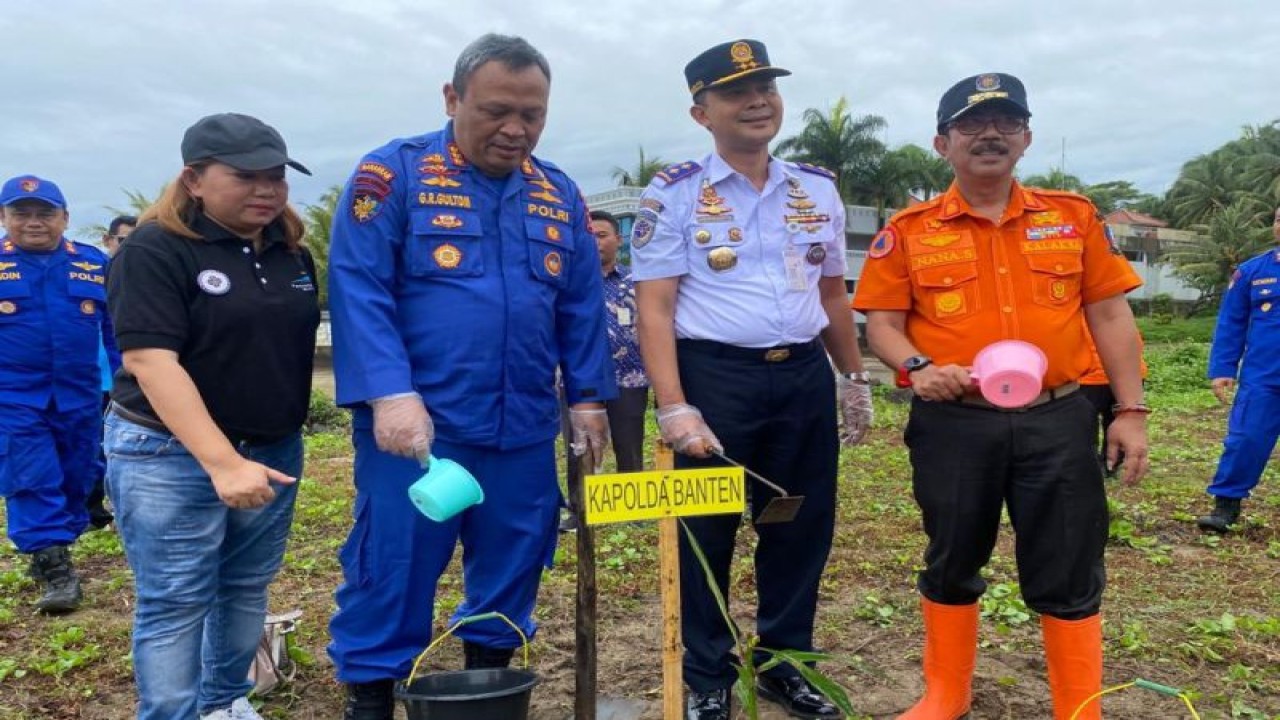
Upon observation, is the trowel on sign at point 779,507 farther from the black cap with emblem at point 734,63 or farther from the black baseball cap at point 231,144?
the black baseball cap at point 231,144

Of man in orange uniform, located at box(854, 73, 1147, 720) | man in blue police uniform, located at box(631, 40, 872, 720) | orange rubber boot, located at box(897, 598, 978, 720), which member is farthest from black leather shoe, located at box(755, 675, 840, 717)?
man in orange uniform, located at box(854, 73, 1147, 720)

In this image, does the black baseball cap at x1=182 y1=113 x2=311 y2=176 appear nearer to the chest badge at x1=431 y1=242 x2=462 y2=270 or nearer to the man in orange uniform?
the chest badge at x1=431 y1=242 x2=462 y2=270

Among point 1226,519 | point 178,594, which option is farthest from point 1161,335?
point 178,594

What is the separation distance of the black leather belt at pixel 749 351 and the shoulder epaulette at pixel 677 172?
0.52 meters

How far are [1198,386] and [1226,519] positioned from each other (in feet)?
42.8

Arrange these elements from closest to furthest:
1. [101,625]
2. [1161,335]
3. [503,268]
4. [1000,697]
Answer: [503,268]
[1000,697]
[101,625]
[1161,335]

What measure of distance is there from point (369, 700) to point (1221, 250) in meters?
42.4

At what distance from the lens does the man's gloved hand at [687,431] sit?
2.72 m

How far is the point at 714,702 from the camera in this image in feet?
9.70

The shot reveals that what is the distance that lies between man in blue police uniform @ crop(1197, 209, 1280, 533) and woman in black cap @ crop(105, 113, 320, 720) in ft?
18.1

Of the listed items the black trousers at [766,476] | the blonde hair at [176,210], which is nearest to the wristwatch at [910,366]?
the black trousers at [766,476]

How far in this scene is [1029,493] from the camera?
8.59ft

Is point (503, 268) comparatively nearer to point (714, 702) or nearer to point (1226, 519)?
point (714, 702)

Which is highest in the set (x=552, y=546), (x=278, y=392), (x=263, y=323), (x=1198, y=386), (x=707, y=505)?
(x=263, y=323)
